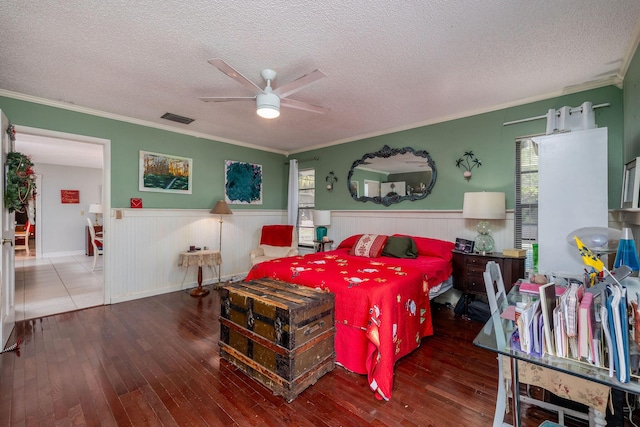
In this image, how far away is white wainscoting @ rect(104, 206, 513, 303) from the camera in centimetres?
385

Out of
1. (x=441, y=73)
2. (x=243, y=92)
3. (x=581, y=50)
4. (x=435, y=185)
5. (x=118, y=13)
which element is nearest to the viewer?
(x=118, y=13)

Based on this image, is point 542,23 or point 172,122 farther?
point 172,122

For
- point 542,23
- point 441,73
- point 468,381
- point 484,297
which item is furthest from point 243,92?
point 484,297

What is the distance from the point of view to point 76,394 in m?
1.96

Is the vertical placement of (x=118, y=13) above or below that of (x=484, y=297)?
above

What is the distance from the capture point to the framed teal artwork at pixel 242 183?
5.14 metres

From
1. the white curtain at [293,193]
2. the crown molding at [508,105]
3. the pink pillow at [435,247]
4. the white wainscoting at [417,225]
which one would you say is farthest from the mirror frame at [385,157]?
the white curtain at [293,193]

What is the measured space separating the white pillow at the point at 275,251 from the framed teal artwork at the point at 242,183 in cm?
100

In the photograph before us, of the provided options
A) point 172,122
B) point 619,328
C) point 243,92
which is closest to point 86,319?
point 172,122

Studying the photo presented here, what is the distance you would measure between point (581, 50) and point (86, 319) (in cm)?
545

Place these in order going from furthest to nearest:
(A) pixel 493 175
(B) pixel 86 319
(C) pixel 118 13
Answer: (A) pixel 493 175, (B) pixel 86 319, (C) pixel 118 13

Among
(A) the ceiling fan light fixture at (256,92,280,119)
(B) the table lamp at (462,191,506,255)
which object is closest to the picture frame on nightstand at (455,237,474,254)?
(B) the table lamp at (462,191,506,255)

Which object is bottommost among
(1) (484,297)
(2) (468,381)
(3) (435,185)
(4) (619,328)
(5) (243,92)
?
(2) (468,381)

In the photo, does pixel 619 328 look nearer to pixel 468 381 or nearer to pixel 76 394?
pixel 468 381
